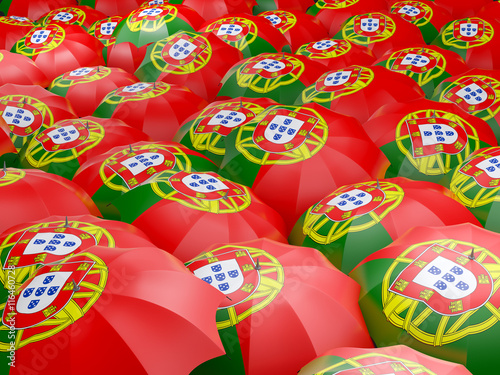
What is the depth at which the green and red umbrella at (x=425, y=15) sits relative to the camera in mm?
7008

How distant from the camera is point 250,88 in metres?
5.46

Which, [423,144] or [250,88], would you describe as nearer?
[423,144]

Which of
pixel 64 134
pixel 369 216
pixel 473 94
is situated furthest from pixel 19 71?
pixel 473 94


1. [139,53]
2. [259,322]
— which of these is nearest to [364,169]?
Answer: [259,322]

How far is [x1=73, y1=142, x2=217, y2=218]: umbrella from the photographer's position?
13.4 ft

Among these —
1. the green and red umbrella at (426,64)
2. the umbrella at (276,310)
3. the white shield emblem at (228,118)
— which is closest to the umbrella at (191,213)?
the umbrella at (276,310)

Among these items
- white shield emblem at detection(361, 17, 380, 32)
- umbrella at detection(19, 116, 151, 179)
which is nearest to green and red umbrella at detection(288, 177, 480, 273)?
umbrella at detection(19, 116, 151, 179)

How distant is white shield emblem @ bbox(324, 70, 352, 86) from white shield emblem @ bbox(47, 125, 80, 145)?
201 centimetres

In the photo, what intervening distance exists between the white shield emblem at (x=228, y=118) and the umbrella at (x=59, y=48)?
2.14m

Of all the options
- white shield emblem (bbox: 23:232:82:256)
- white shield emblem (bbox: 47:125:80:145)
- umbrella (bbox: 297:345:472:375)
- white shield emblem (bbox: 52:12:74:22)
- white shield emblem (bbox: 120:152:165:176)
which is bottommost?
white shield emblem (bbox: 52:12:74:22)

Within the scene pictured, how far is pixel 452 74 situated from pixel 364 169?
1.89 metres

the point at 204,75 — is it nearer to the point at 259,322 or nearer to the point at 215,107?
the point at 215,107

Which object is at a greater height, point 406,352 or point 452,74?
point 406,352

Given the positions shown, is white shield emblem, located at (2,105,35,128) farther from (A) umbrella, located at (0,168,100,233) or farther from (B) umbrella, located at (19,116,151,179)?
(A) umbrella, located at (0,168,100,233)
